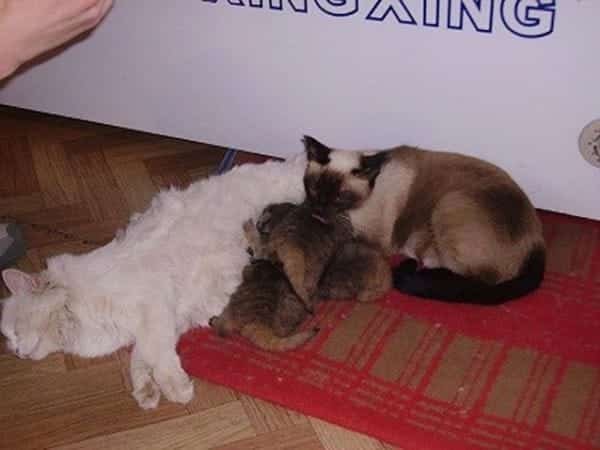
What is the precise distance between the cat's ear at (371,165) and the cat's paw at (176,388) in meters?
0.63

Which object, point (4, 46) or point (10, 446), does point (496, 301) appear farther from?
Answer: point (4, 46)

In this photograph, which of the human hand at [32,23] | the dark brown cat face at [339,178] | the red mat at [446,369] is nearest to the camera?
the human hand at [32,23]

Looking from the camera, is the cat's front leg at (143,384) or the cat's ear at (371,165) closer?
the cat's front leg at (143,384)

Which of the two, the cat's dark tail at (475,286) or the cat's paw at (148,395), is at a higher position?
the cat's dark tail at (475,286)

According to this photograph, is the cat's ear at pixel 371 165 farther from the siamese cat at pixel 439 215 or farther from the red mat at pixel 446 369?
the red mat at pixel 446 369

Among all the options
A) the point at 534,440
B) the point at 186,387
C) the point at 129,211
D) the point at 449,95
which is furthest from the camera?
the point at 129,211

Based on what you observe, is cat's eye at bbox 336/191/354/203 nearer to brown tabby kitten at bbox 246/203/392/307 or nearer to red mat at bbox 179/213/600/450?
brown tabby kitten at bbox 246/203/392/307

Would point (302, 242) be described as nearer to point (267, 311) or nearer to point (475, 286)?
point (267, 311)

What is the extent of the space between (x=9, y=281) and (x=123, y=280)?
8.9 inches

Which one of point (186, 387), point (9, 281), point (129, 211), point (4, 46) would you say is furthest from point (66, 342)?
point (4, 46)

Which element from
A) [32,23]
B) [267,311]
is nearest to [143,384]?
[267,311]

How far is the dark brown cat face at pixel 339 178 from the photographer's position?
172 cm

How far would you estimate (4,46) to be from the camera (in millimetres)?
866

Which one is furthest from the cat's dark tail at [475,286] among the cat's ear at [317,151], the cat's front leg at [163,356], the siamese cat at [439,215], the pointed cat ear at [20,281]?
the pointed cat ear at [20,281]
